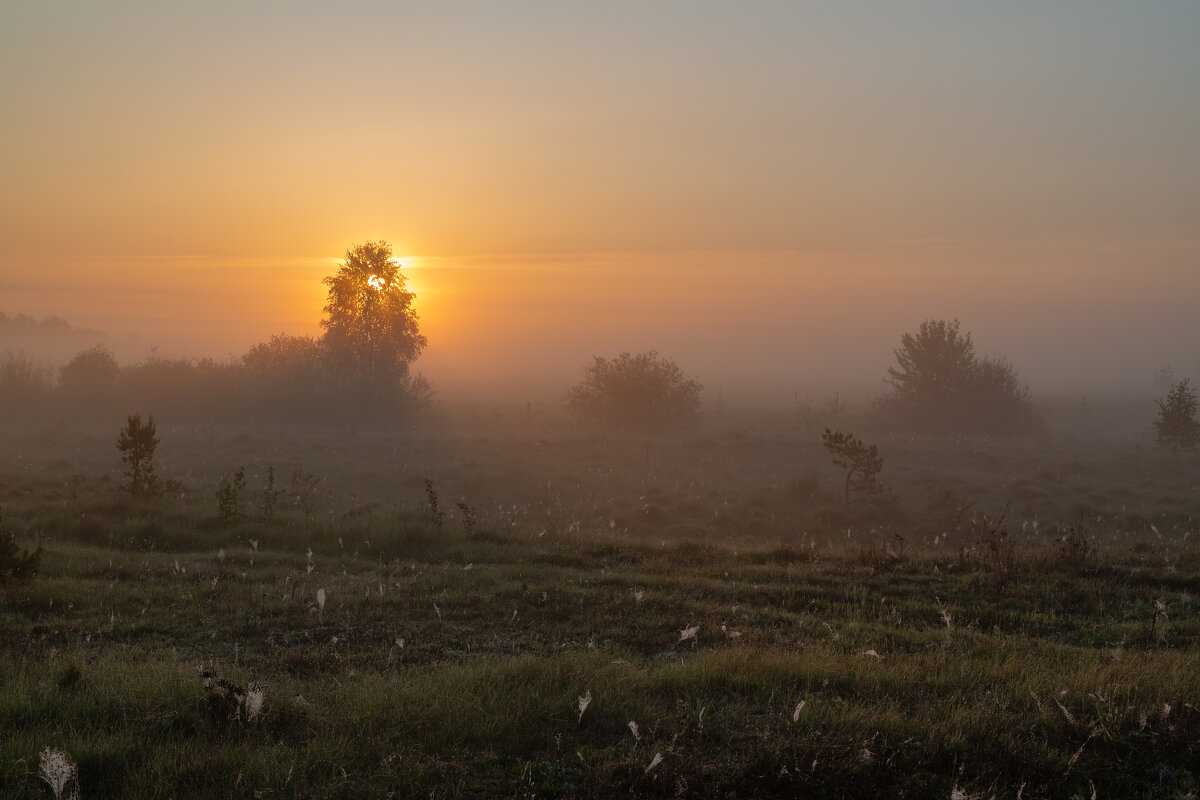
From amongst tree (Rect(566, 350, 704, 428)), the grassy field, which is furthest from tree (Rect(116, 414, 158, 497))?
tree (Rect(566, 350, 704, 428))

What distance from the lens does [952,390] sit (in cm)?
5609

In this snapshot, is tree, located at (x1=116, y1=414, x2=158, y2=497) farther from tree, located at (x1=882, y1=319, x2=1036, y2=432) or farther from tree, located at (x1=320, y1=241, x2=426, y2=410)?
tree, located at (x1=882, y1=319, x2=1036, y2=432)

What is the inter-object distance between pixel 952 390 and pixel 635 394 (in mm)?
22876

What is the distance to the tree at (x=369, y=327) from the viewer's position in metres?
53.1

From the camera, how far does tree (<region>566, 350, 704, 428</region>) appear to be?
51031 millimetres

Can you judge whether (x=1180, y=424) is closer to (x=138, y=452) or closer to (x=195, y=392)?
(x=138, y=452)

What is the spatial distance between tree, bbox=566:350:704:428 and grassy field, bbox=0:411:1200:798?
3086cm

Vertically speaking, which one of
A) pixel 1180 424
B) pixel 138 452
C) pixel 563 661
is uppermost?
pixel 1180 424

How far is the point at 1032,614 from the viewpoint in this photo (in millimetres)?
9875

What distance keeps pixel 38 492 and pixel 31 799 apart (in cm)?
1771

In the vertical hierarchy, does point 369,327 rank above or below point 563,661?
above

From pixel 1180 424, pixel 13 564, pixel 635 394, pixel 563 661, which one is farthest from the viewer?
pixel 635 394

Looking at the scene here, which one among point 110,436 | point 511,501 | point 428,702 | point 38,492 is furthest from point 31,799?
point 110,436

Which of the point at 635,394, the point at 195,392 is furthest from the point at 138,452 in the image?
the point at 195,392
